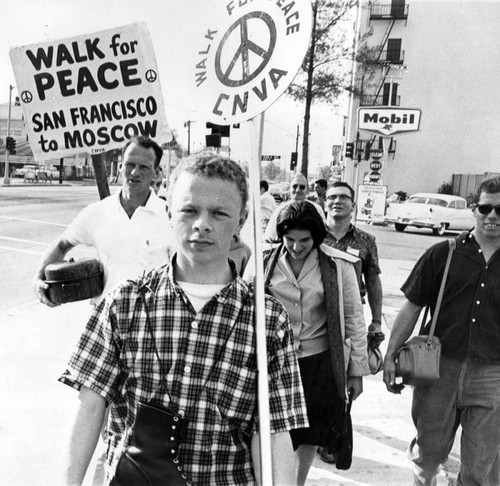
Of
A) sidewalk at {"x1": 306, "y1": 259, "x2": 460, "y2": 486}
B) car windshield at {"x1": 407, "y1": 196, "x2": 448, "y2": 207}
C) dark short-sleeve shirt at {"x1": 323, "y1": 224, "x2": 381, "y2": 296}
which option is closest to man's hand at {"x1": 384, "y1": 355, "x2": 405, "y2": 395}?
sidewalk at {"x1": 306, "y1": 259, "x2": 460, "y2": 486}

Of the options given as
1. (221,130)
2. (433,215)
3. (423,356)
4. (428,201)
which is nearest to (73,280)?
(423,356)

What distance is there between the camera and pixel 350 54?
19203 mm

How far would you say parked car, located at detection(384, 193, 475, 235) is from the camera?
21.5 m

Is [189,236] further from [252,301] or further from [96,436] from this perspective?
[96,436]

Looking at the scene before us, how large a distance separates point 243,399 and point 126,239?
1714mm

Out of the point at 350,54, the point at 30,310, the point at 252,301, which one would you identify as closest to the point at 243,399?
the point at 252,301

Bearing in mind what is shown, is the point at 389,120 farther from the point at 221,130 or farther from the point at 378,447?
the point at 378,447

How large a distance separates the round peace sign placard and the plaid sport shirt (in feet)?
2.60

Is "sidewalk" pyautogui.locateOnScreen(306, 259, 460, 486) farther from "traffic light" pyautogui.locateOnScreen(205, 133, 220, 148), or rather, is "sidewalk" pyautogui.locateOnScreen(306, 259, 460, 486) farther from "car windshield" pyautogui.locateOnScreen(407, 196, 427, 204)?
"car windshield" pyautogui.locateOnScreen(407, 196, 427, 204)

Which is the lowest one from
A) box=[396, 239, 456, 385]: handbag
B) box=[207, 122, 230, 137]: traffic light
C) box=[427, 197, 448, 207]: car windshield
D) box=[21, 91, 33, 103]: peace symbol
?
box=[427, 197, 448, 207]: car windshield

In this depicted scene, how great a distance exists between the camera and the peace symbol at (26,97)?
134 inches

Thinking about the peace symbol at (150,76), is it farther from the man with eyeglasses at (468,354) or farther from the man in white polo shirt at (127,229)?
the man with eyeglasses at (468,354)

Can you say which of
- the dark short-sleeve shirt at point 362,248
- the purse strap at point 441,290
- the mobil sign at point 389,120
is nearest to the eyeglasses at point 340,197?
the dark short-sleeve shirt at point 362,248

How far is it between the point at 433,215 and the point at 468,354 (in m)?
19.4
